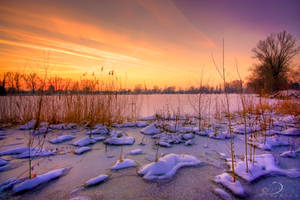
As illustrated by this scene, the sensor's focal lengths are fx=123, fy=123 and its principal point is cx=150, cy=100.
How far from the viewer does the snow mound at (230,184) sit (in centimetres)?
97

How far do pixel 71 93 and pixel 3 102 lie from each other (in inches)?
68.5

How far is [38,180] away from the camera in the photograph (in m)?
1.11

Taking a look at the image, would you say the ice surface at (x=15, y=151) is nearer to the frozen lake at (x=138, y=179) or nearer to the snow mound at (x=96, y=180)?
the frozen lake at (x=138, y=179)

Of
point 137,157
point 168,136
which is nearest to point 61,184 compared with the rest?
point 137,157

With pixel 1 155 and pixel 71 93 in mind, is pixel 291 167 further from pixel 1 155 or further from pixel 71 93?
pixel 71 93

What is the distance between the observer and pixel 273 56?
1270 cm

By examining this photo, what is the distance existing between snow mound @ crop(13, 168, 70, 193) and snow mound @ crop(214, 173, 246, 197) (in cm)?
154

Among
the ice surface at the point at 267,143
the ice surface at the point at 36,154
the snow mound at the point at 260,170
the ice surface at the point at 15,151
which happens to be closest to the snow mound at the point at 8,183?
the ice surface at the point at 36,154

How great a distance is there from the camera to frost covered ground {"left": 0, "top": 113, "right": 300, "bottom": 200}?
990 millimetres

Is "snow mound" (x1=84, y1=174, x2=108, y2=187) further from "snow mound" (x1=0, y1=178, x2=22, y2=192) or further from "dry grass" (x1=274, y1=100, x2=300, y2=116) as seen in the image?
"dry grass" (x1=274, y1=100, x2=300, y2=116)

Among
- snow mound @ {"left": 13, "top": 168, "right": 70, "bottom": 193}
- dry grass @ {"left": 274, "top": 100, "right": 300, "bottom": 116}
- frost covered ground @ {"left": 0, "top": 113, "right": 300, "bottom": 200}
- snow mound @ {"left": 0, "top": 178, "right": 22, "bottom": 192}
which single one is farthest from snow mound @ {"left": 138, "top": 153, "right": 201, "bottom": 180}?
dry grass @ {"left": 274, "top": 100, "right": 300, "bottom": 116}

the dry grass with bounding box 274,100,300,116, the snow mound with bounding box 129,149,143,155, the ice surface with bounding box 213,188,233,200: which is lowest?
the snow mound with bounding box 129,149,143,155

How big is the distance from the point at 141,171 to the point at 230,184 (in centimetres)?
82

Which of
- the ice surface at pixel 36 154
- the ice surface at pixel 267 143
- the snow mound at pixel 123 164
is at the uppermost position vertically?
the ice surface at pixel 267 143
